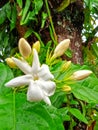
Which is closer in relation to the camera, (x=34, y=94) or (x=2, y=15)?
(x=34, y=94)

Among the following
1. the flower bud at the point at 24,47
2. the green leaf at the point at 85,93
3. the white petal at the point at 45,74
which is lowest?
the green leaf at the point at 85,93

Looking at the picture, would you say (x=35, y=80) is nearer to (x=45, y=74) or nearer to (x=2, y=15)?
(x=45, y=74)

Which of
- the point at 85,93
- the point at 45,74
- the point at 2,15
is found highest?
the point at 2,15

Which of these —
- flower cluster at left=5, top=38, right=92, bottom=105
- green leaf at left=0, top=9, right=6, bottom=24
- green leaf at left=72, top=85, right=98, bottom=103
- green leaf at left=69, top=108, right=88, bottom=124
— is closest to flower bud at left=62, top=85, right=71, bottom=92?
flower cluster at left=5, top=38, right=92, bottom=105

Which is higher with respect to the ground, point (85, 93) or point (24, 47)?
point (24, 47)

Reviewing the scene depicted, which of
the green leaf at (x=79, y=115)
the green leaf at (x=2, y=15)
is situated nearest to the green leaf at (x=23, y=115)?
the green leaf at (x=79, y=115)

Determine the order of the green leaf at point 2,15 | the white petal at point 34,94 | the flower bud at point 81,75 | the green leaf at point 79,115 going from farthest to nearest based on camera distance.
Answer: the green leaf at point 2,15, the green leaf at point 79,115, the flower bud at point 81,75, the white petal at point 34,94

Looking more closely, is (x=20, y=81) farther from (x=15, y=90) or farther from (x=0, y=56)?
(x=0, y=56)

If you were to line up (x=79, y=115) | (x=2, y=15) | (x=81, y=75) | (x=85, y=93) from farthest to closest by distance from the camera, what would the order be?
(x=2, y=15) < (x=79, y=115) < (x=85, y=93) < (x=81, y=75)

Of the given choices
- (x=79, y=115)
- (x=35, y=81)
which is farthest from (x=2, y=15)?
(x=35, y=81)

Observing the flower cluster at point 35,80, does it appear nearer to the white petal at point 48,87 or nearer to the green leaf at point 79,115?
the white petal at point 48,87
